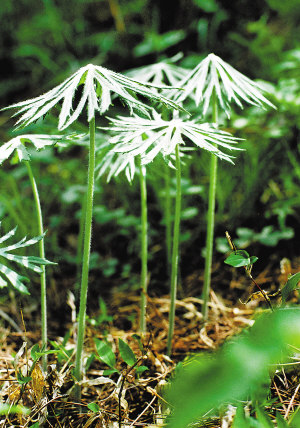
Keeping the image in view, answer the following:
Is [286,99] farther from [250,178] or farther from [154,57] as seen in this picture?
[154,57]

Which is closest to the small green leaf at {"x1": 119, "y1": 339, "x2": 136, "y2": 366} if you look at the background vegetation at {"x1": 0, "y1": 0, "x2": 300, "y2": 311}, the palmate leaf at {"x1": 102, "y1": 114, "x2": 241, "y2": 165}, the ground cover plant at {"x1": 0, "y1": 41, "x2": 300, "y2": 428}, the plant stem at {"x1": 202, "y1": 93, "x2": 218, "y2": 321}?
the ground cover plant at {"x1": 0, "y1": 41, "x2": 300, "y2": 428}

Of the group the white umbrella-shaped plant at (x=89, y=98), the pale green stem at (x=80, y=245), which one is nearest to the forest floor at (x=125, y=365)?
the pale green stem at (x=80, y=245)

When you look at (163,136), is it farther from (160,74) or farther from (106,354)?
(106,354)

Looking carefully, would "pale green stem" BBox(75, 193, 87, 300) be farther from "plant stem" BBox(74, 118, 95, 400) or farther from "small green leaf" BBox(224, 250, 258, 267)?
"small green leaf" BBox(224, 250, 258, 267)

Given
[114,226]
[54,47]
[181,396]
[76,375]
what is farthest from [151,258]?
[54,47]

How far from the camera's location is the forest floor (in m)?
0.88

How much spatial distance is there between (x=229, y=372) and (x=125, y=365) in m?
0.72

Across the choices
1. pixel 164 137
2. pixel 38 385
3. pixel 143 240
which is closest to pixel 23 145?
pixel 164 137

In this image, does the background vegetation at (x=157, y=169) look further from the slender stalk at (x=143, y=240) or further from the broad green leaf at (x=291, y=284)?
the broad green leaf at (x=291, y=284)

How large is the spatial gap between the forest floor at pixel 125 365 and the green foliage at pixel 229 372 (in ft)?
1.35

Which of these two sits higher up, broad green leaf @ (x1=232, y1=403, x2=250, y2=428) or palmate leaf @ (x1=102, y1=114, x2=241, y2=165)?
palmate leaf @ (x1=102, y1=114, x2=241, y2=165)

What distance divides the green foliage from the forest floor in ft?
1.35

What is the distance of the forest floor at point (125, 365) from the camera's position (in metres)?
0.88

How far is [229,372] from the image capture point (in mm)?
429
